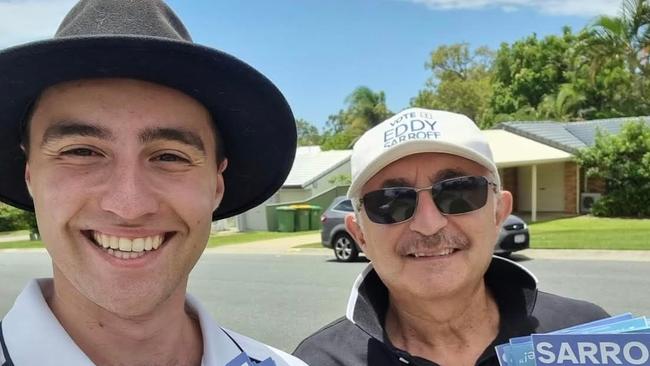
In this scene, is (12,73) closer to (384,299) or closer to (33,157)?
(33,157)

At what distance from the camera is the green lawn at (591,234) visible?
15219mm

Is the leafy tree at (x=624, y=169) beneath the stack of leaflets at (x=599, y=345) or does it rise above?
beneath

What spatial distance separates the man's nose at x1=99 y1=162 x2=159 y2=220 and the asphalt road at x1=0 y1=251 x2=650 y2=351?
5.77 m

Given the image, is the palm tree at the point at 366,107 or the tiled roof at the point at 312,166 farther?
the palm tree at the point at 366,107

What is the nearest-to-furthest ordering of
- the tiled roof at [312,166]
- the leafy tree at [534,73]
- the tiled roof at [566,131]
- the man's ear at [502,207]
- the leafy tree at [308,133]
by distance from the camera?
the man's ear at [502,207]
the tiled roof at [566,131]
the tiled roof at [312,166]
the leafy tree at [534,73]
the leafy tree at [308,133]

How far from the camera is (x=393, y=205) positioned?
2.31 metres

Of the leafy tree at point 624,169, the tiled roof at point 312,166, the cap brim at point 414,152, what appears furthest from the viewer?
the tiled roof at point 312,166

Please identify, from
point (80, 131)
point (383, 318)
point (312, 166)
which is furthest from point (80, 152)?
point (312, 166)

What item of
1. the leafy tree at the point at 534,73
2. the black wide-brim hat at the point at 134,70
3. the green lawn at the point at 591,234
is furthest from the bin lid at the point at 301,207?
the black wide-brim hat at the point at 134,70

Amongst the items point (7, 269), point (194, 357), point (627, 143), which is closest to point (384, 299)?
point (194, 357)

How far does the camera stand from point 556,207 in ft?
84.3

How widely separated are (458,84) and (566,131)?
26.2 meters

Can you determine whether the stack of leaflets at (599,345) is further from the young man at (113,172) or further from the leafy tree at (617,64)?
the leafy tree at (617,64)

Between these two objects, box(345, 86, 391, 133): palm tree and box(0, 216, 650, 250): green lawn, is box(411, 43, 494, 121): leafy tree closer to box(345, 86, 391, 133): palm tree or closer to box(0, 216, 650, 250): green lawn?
box(345, 86, 391, 133): palm tree
